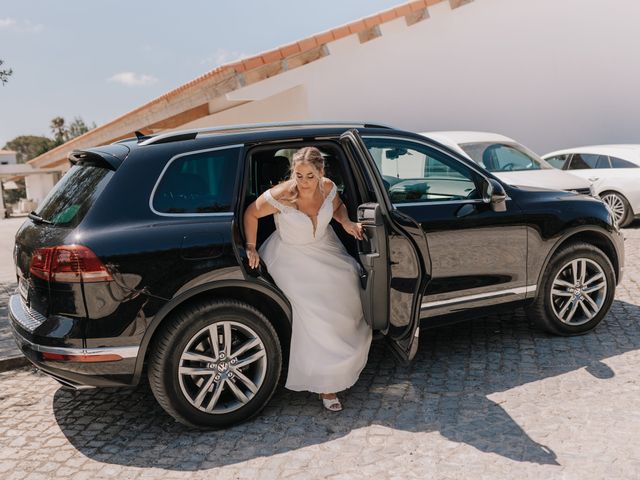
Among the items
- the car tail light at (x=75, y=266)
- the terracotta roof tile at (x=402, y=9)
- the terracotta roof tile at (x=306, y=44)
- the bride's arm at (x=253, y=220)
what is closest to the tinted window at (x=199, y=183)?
the bride's arm at (x=253, y=220)

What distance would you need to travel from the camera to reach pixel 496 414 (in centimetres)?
391

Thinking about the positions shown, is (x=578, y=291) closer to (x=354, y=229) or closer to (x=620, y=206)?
(x=354, y=229)

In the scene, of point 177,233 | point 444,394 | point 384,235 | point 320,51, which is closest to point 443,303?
point 444,394

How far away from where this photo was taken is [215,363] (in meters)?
3.77

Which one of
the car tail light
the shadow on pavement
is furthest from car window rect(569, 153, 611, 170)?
the car tail light

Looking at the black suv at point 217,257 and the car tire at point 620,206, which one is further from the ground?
the black suv at point 217,257

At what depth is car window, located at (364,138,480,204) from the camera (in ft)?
15.1

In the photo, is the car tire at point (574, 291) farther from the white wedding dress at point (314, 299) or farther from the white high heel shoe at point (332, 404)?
the white high heel shoe at point (332, 404)

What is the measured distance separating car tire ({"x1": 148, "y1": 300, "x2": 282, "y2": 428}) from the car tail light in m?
0.48

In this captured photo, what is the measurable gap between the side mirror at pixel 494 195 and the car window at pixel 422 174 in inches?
2.5

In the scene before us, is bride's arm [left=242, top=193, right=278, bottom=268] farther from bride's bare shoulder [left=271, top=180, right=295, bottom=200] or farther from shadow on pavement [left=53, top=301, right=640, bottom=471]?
shadow on pavement [left=53, top=301, right=640, bottom=471]

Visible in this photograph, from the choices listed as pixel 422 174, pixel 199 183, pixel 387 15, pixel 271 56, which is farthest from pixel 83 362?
pixel 387 15

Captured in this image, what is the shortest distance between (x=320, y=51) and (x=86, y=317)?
32.6 feet

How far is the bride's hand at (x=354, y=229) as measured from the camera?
4.01 m
